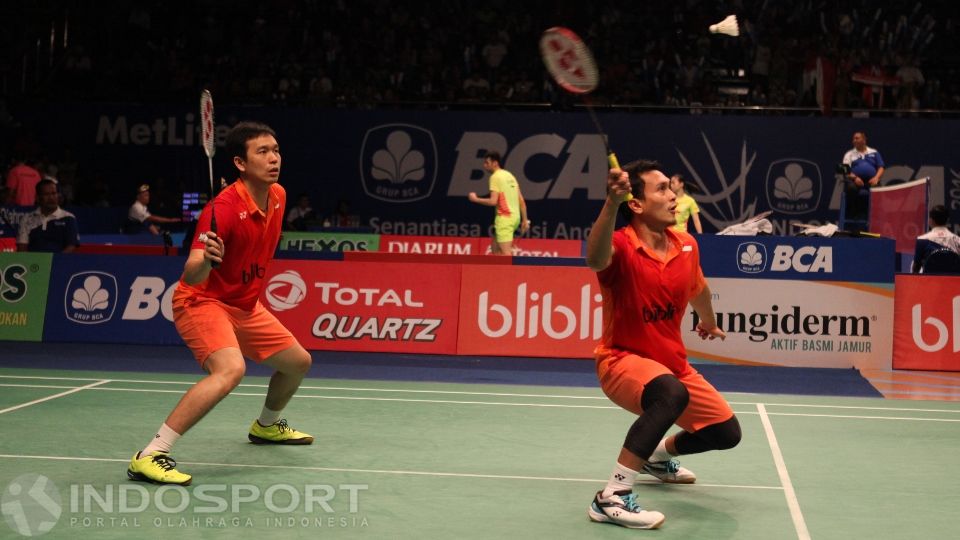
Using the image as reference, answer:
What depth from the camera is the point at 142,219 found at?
18.2 meters

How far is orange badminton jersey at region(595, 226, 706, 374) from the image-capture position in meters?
5.33

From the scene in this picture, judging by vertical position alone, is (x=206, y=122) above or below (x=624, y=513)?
above

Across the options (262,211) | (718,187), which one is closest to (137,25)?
(718,187)

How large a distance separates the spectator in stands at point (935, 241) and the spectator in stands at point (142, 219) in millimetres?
11538

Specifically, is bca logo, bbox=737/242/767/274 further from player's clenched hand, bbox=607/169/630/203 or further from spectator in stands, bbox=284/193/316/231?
spectator in stands, bbox=284/193/316/231

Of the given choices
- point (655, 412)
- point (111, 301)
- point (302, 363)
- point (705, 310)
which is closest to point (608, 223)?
point (655, 412)

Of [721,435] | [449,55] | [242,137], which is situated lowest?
[721,435]

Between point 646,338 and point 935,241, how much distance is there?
30.4 ft

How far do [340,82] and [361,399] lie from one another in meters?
13.9

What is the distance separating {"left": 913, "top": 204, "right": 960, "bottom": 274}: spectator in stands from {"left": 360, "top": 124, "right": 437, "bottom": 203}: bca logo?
9.58m

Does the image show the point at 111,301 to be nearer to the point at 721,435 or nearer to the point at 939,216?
the point at 721,435

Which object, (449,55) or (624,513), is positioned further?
(449,55)

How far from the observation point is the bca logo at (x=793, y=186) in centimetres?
2003

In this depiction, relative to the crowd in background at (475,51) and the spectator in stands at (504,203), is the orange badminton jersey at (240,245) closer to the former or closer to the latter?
the spectator in stands at (504,203)
